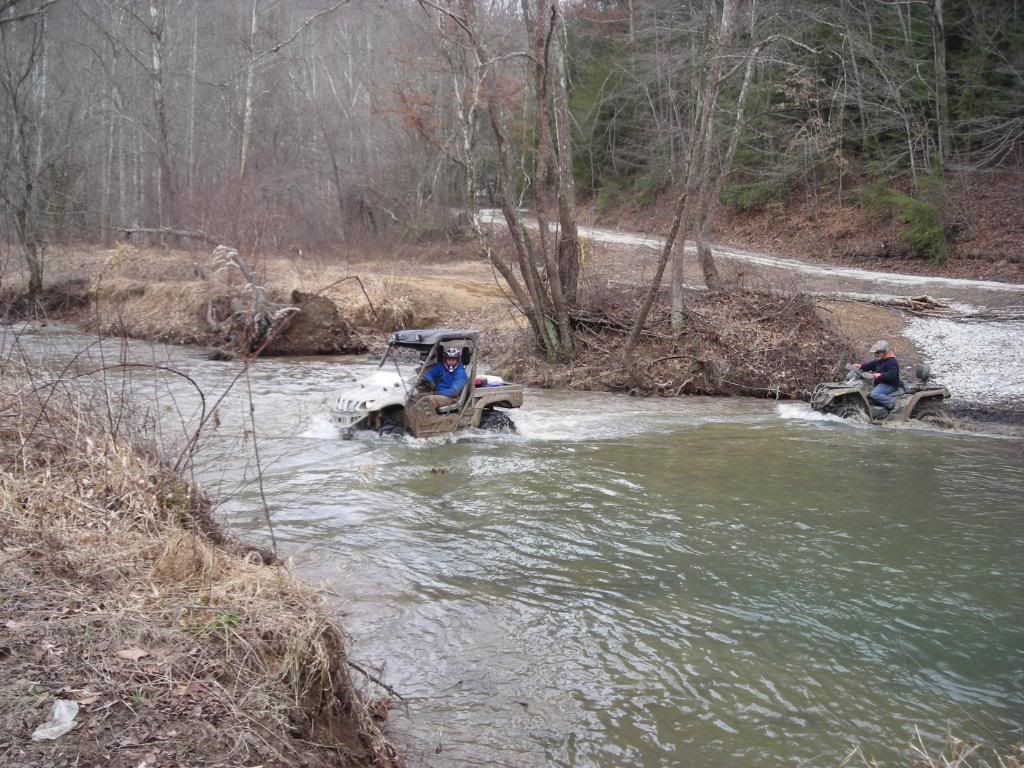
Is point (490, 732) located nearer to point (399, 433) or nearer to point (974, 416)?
point (399, 433)

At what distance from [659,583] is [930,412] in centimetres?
878

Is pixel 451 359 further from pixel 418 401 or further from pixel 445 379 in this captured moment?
pixel 418 401

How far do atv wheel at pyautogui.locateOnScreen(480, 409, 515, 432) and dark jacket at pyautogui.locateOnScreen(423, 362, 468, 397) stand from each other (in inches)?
23.3

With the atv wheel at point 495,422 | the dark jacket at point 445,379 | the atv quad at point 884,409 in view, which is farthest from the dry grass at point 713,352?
the dark jacket at point 445,379

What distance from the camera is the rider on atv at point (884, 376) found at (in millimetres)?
13172

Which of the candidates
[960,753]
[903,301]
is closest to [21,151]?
[903,301]

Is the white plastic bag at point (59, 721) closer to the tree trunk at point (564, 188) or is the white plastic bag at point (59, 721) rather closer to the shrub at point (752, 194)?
the tree trunk at point (564, 188)

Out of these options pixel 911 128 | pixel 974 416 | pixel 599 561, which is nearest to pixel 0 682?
pixel 599 561

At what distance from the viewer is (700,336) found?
16922 millimetres

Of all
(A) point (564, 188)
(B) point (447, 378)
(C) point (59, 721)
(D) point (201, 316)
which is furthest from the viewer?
(D) point (201, 316)

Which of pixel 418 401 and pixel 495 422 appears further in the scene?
pixel 495 422

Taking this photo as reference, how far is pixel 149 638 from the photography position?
3670mm

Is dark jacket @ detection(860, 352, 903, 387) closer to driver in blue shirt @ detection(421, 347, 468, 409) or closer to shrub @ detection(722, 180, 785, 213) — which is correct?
driver in blue shirt @ detection(421, 347, 468, 409)

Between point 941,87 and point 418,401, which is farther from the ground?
point 941,87
